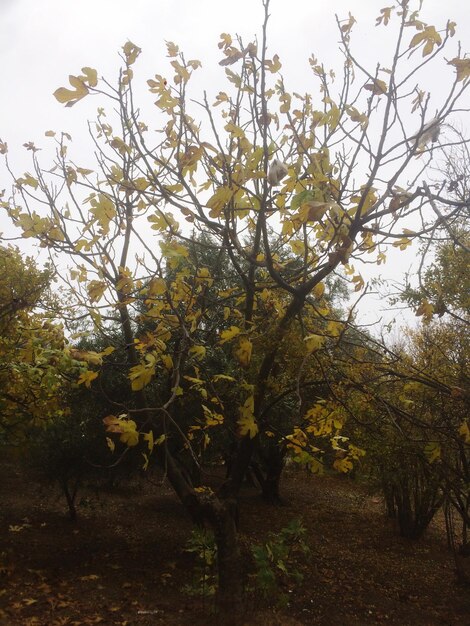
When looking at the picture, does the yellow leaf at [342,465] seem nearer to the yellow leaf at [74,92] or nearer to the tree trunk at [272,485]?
the yellow leaf at [74,92]

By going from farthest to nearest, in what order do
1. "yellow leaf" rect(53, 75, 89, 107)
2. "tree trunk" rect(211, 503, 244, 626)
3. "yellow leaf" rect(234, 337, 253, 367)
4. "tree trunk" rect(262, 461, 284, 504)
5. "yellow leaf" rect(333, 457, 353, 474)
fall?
"tree trunk" rect(262, 461, 284, 504)
"tree trunk" rect(211, 503, 244, 626)
"yellow leaf" rect(333, 457, 353, 474)
"yellow leaf" rect(234, 337, 253, 367)
"yellow leaf" rect(53, 75, 89, 107)

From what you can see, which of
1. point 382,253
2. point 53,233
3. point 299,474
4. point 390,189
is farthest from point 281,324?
point 299,474

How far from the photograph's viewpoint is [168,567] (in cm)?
874

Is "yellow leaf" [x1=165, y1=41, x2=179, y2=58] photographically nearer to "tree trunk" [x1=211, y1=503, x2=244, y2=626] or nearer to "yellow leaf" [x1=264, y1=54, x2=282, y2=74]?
"yellow leaf" [x1=264, y1=54, x2=282, y2=74]

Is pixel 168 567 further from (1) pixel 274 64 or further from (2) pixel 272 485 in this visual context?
(1) pixel 274 64

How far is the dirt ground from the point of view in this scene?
21.5 feet

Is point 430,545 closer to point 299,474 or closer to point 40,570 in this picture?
point 40,570

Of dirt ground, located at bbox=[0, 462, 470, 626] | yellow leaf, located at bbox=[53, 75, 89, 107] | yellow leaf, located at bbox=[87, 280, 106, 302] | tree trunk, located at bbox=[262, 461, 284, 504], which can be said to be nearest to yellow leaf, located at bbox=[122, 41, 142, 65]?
yellow leaf, located at bbox=[53, 75, 89, 107]

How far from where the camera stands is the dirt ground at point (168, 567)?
6.55 metres

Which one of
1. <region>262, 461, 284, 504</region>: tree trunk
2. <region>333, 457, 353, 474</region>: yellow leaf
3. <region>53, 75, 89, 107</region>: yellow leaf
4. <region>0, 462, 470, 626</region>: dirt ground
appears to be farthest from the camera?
<region>262, 461, 284, 504</region>: tree trunk

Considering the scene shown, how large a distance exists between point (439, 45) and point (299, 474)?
64.3ft

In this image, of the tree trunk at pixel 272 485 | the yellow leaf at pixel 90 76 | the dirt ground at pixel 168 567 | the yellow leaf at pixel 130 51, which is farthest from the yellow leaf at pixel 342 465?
the tree trunk at pixel 272 485

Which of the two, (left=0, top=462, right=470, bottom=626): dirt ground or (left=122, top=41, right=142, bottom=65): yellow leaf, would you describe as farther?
(left=0, top=462, right=470, bottom=626): dirt ground

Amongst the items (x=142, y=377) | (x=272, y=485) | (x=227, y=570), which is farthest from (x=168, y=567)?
(x=142, y=377)
